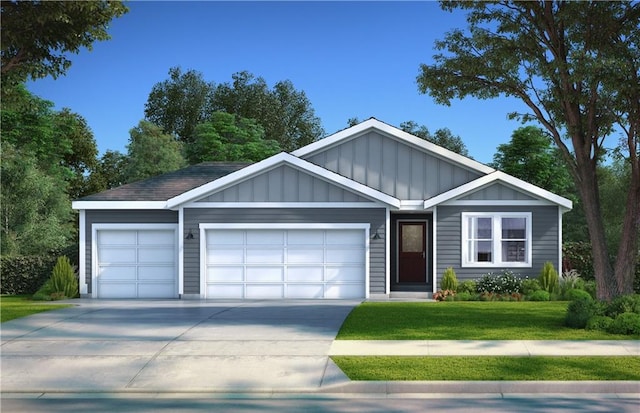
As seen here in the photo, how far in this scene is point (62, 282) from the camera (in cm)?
2380

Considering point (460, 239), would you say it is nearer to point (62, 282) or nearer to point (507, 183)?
point (507, 183)

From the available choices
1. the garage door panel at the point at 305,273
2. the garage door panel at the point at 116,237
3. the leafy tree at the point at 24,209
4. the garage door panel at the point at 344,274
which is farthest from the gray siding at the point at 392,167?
the leafy tree at the point at 24,209

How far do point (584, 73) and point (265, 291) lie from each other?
1193 cm

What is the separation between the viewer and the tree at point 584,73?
15.6m

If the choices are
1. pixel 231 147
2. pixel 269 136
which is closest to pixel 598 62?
pixel 231 147

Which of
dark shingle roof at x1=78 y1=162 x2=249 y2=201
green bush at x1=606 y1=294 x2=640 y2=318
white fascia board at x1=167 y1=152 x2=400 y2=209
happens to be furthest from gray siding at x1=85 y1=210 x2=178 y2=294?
green bush at x1=606 y1=294 x2=640 y2=318

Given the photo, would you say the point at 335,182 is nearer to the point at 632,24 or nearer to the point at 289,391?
the point at 632,24

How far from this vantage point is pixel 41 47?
708 inches

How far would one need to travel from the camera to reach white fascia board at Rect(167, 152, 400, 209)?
22609mm

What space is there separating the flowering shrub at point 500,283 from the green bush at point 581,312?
7693mm

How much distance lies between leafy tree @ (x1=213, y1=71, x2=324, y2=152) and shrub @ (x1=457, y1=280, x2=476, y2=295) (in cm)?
3907

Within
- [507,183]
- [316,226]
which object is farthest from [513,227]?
[316,226]

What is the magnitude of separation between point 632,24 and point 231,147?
37.1 m

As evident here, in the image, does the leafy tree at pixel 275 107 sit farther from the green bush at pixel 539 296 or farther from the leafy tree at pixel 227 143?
the green bush at pixel 539 296
